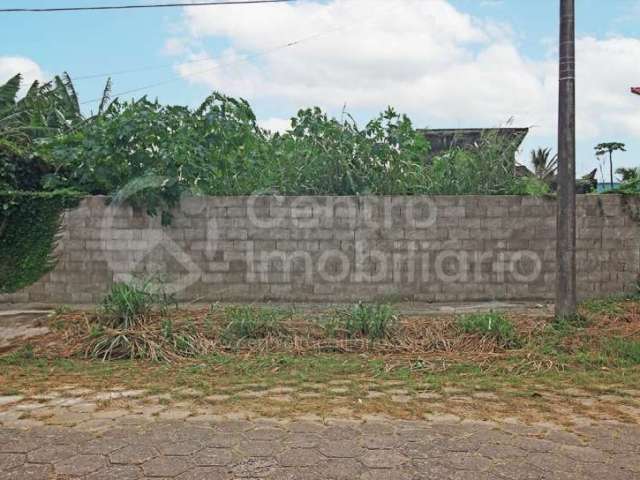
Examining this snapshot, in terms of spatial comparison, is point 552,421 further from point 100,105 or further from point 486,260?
point 100,105

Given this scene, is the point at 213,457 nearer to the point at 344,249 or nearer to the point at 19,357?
the point at 19,357

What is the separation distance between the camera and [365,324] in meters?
5.49

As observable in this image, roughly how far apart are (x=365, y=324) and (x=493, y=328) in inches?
49.1

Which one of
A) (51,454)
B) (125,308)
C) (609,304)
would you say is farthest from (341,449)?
(609,304)

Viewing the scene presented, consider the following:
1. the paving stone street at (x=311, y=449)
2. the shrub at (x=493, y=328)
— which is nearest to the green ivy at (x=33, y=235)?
the paving stone street at (x=311, y=449)

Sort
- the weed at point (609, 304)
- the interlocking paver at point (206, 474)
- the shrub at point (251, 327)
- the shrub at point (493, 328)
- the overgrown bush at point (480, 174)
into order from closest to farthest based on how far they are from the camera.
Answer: the interlocking paver at point (206, 474) < the shrub at point (493, 328) < the shrub at point (251, 327) < the weed at point (609, 304) < the overgrown bush at point (480, 174)

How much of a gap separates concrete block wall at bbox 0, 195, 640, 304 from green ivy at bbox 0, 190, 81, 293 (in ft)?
0.51

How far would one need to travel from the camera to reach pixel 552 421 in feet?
10.8

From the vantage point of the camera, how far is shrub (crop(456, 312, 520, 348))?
532 centimetres

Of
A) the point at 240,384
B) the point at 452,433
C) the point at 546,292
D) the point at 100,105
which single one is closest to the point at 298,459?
the point at 452,433

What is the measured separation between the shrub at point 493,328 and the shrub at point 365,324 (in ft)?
2.40

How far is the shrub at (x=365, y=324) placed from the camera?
545 centimetres

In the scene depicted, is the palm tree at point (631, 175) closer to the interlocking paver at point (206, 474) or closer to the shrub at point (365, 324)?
the shrub at point (365, 324)

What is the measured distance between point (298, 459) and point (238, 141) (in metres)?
6.54
